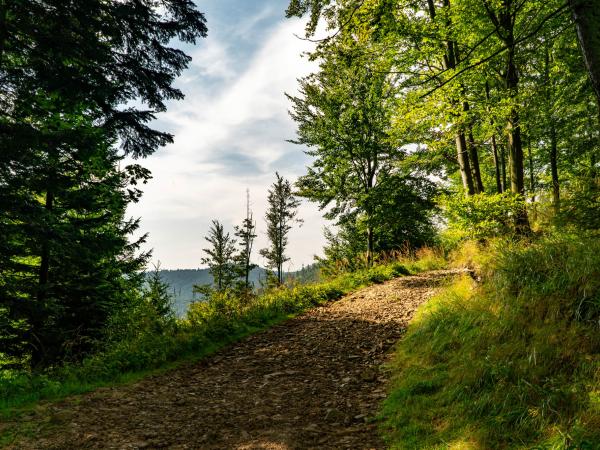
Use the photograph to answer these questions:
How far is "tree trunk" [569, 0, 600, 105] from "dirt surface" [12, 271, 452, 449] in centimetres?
441

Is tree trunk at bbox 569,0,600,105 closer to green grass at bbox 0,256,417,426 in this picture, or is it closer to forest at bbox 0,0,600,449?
forest at bbox 0,0,600,449

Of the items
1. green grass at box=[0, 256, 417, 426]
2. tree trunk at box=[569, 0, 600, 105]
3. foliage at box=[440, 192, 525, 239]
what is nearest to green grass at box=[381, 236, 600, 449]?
tree trunk at box=[569, 0, 600, 105]

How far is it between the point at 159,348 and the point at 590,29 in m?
8.27

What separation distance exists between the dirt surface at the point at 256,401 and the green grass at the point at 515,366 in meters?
0.63

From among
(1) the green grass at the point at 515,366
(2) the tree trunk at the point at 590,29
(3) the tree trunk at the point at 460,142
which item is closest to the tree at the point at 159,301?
(1) the green grass at the point at 515,366

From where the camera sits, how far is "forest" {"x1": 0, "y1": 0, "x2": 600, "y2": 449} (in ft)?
11.3

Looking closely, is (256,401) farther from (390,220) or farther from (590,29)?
(390,220)

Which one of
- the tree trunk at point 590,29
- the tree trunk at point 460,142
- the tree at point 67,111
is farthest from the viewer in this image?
the tree trunk at point 460,142

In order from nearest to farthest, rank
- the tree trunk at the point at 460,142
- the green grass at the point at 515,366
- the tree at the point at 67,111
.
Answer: the green grass at the point at 515,366
the tree at the point at 67,111
the tree trunk at the point at 460,142

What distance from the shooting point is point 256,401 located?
507cm

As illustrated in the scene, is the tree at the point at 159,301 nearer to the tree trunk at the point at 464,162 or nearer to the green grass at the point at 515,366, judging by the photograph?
the green grass at the point at 515,366

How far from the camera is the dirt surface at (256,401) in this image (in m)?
3.96

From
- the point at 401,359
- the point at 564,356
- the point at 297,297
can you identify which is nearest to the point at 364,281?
the point at 297,297

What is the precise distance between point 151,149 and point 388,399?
8.77m
